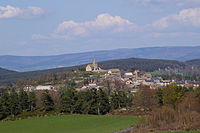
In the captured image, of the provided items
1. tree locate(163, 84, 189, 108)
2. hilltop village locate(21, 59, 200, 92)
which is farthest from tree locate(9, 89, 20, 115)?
hilltop village locate(21, 59, 200, 92)

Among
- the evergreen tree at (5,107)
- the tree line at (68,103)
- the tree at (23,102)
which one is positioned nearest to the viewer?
the evergreen tree at (5,107)

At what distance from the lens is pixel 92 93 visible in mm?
64625

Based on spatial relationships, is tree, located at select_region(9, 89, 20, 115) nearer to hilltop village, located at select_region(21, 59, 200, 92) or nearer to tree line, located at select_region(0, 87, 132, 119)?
tree line, located at select_region(0, 87, 132, 119)

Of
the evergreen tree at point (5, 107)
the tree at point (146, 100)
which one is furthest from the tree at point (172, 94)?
the evergreen tree at point (5, 107)

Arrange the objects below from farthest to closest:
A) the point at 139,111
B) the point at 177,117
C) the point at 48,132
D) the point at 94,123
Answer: the point at 139,111, the point at 94,123, the point at 48,132, the point at 177,117

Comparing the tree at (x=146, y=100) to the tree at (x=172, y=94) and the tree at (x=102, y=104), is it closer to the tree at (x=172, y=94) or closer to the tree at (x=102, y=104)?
the tree at (x=172, y=94)

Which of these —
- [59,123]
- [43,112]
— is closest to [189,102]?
[59,123]

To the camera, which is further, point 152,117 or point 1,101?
point 1,101

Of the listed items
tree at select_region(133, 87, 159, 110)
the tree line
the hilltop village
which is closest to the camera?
the tree line

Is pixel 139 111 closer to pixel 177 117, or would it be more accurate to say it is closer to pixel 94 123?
pixel 94 123

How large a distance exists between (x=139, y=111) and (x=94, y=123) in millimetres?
15227

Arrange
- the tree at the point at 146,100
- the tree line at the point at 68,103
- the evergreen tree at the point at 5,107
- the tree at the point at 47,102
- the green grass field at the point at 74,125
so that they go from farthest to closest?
1. the tree at the point at 146,100
2. the tree at the point at 47,102
3. the tree line at the point at 68,103
4. the evergreen tree at the point at 5,107
5. the green grass field at the point at 74,125

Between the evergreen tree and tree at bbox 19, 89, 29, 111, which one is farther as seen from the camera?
tree at bbox 19, 89, 29, 111

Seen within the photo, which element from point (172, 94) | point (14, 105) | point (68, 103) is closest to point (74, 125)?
point (68, 103)
